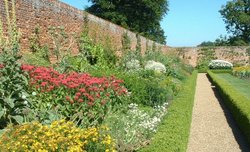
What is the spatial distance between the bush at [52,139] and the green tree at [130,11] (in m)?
28.7

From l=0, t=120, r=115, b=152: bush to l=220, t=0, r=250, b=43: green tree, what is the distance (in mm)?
47575

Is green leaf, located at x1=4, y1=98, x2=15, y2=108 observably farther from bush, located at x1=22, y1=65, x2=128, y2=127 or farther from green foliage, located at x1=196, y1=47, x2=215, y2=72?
green foliage, located at x1=196, y1=47, x2=215, y2=72

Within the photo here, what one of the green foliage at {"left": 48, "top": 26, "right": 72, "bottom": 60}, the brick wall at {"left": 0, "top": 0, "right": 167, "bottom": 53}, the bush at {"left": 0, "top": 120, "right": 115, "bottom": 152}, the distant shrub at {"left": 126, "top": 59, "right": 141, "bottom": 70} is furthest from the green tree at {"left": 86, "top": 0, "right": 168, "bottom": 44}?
the bush at {"left": 0, "top": 120, "right": 115, "bottom": 152}

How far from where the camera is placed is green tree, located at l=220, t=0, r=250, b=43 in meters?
49.8

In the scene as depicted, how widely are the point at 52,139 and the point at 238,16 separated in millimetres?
49096

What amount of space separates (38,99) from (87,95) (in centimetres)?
76

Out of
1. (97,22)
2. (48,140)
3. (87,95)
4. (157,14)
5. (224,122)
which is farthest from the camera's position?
(157,14)

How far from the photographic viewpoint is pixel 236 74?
23.6m

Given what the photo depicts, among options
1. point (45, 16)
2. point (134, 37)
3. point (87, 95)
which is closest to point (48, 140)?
point (87, 95)

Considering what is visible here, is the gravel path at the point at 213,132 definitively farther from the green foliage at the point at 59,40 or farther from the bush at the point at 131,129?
the green foliage at the point at 59,40

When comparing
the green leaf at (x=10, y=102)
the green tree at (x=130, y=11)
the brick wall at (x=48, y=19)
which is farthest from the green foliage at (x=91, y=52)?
the green tree at (x=130, y=11)

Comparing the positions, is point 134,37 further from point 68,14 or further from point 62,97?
point 62,97

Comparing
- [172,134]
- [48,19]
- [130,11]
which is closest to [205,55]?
[130,11]

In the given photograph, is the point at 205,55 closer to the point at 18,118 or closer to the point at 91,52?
the point at 91,52
